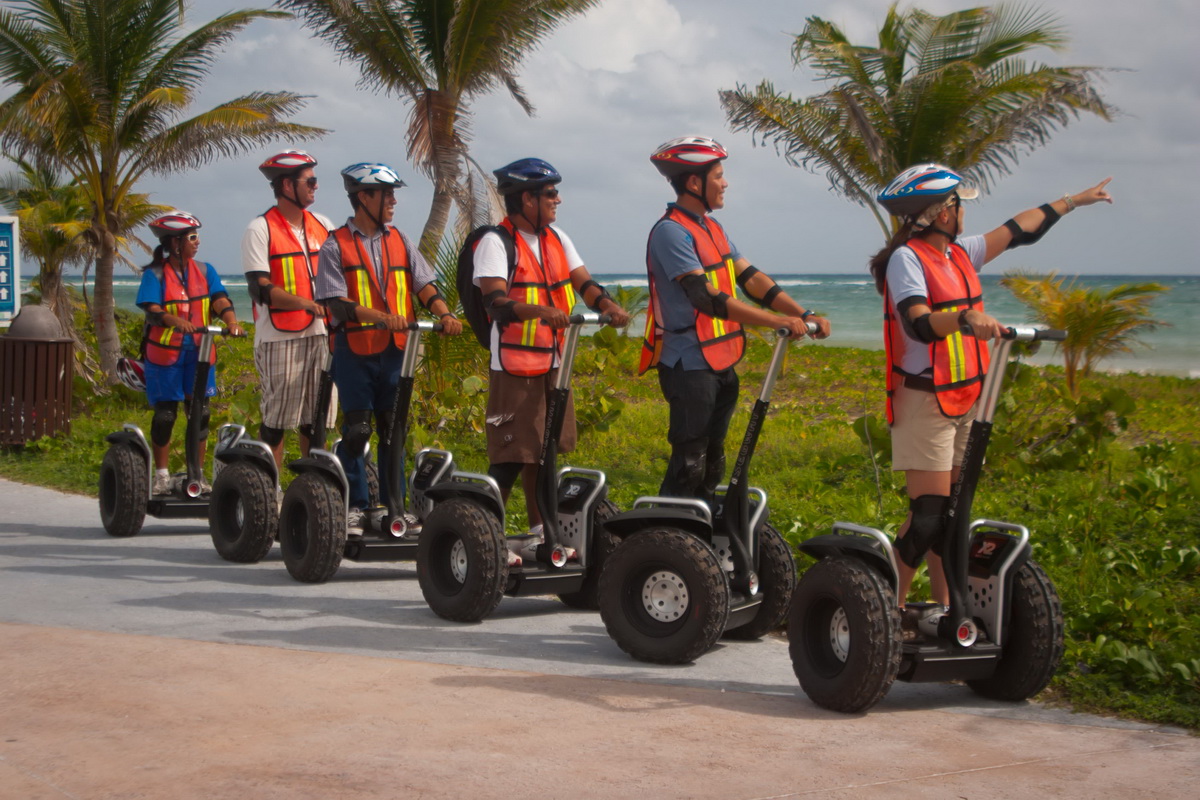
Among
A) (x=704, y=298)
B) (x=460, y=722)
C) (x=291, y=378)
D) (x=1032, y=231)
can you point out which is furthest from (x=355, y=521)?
(x=1032, y=231)

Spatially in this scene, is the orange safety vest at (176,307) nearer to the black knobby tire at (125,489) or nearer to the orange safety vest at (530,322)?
the black knobby tire at (125,489)

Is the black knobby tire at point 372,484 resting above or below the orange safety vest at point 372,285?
below

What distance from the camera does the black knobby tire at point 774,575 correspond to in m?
5.38

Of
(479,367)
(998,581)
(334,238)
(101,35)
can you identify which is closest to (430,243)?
(479,367)

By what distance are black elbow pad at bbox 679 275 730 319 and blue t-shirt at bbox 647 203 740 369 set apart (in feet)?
0.28

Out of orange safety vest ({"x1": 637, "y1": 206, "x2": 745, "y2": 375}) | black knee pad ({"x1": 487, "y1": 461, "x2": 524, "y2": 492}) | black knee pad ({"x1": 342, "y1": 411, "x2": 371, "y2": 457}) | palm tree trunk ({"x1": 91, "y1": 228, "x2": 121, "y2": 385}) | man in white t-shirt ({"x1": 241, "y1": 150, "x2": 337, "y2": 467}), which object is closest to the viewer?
orange safety vest ({"x1": 637, "y1": 206, "x2": 745, "y2": 375})

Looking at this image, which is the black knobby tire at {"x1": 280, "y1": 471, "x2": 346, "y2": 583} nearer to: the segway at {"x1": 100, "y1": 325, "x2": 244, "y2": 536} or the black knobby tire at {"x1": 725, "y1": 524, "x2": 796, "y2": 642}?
the segway at {"x1": 100, "y1": 325, "x2": 244, "y2": 536}

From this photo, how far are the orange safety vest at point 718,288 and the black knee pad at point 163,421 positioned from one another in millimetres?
4104

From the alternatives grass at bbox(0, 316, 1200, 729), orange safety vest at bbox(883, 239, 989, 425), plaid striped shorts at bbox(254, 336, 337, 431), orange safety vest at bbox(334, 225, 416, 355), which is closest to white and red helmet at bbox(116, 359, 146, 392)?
plaid striped shorts at bbox(254, 336, 337, 431)

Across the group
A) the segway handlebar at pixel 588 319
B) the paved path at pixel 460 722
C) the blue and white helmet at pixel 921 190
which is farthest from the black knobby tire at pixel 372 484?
the blue and white helmet at pixel 921 190

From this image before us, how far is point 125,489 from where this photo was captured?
7961mm

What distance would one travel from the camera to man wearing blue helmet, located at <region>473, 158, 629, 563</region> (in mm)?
5965

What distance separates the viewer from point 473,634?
5.62 meters

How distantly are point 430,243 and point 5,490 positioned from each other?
5680 millimetres
